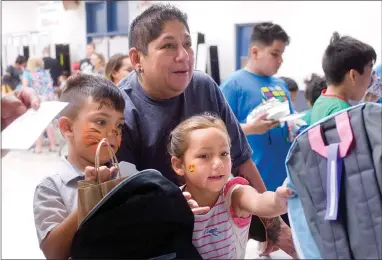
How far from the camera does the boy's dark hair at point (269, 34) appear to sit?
7.09ft

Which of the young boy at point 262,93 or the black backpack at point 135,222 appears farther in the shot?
the young boy at point 262,93

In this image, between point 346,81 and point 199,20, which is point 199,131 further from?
point 199,20

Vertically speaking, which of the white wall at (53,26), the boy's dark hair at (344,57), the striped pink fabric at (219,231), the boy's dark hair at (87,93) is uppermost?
the white wall at (53,26)

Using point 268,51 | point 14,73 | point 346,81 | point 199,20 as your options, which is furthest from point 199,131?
point 14,73

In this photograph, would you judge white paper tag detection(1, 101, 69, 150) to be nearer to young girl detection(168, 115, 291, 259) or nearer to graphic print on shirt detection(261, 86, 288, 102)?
young girl detection(168, 115, 291, 259)

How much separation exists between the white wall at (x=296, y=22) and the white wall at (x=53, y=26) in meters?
2.39

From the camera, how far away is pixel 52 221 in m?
1.00

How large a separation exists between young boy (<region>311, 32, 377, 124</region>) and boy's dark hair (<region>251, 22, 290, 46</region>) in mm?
738

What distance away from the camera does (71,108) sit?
3.54 ft

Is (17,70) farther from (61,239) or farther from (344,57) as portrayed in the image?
(61,239)

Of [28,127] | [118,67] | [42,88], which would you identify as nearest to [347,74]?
[28,127]

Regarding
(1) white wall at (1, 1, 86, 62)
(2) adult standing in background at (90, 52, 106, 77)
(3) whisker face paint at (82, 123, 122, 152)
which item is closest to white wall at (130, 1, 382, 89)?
(2) adult standing in background at (90, 52, 106, 77)

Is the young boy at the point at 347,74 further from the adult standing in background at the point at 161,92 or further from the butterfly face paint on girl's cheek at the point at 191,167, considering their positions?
the butterfly face paint on girl's cheek at the point at 191,167

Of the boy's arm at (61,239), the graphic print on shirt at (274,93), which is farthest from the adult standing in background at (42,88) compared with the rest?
the graphic print on shirt at (274,93)
